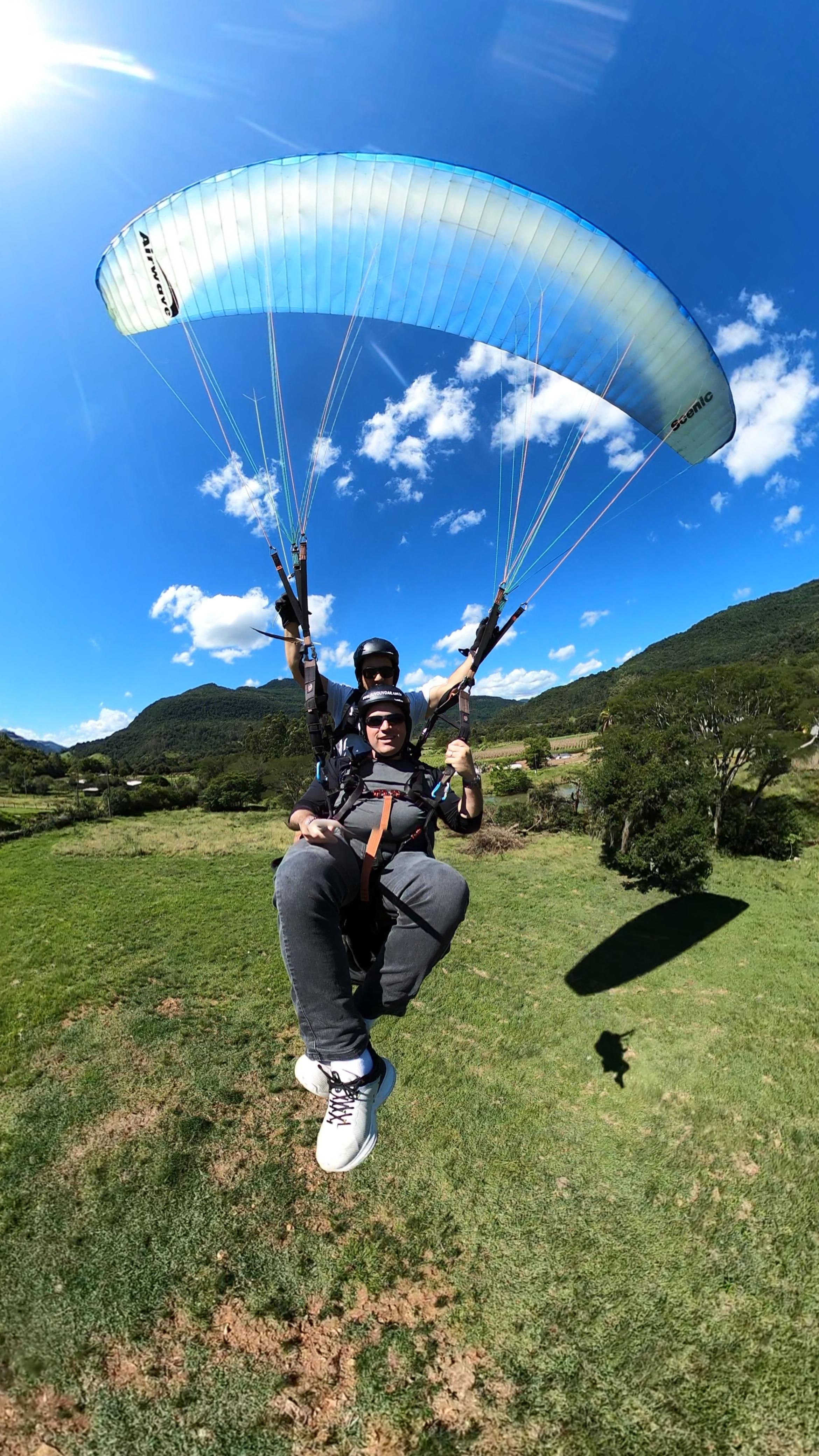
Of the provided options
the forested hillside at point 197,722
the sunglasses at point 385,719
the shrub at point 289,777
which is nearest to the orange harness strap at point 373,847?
the sunglasses at point 385,719

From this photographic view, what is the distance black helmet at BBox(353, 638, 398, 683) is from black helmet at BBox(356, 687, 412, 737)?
0.43m

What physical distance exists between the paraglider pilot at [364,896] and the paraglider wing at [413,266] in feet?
15.9

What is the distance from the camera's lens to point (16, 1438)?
288 cm

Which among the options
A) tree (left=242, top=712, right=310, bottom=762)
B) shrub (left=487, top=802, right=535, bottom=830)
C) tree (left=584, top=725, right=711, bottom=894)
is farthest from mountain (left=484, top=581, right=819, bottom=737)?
tree (left=584, top=725, right=711, bottom=894)

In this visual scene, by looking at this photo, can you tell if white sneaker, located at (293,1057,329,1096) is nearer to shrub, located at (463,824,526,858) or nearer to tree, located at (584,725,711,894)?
tree, located at (584,725,711,894)

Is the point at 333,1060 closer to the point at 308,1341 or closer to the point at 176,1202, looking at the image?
the point at 308,1341

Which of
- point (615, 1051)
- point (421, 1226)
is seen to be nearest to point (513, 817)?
point (615, 1051)

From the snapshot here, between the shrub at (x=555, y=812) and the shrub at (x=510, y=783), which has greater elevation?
the shrub at (x=510, y=783)

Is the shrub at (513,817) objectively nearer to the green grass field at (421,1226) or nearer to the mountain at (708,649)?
the green grass field at (421,1226)

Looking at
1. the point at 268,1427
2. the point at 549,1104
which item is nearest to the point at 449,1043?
the point at 549,1104

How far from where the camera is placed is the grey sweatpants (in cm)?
247

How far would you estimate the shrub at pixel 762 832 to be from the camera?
711 inches

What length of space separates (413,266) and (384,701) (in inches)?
195

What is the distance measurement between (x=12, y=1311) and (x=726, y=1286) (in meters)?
5.35
